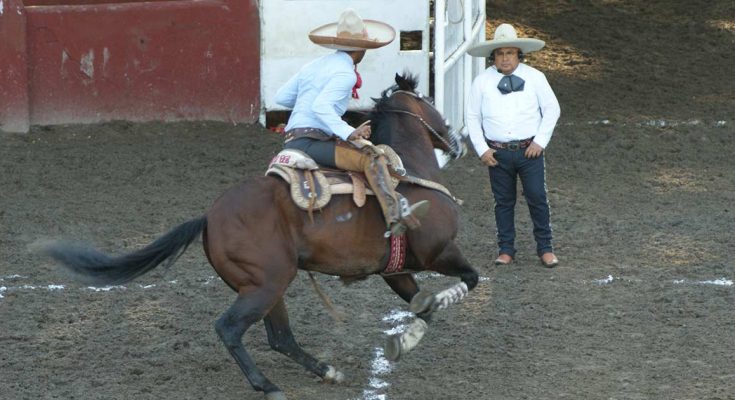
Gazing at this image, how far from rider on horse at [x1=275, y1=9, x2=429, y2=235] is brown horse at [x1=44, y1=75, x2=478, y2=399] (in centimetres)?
17

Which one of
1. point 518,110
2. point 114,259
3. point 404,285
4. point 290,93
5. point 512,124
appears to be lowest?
point 404,285

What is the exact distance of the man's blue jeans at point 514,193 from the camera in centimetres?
877

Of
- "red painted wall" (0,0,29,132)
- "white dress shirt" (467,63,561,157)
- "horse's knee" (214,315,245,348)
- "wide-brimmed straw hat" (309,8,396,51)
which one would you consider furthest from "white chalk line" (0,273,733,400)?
"red painted wall" (0,0,29,132)

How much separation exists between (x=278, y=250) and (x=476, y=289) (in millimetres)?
2395

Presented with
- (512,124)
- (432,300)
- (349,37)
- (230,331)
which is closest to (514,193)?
(512,124)

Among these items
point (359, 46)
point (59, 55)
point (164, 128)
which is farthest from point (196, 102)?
point (359, 46)

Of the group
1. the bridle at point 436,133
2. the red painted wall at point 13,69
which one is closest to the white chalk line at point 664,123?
the red painted wall at point 13,69

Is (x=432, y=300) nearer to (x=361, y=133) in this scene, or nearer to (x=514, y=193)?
(x=361, y=133)

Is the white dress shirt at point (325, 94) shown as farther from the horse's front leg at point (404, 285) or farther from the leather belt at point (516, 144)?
the leather belt at point (516, 144)

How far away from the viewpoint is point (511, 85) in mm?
8680

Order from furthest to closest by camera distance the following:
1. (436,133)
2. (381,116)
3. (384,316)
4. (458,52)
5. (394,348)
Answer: (458,52) < (384,316) < (436,133) < (381,116) < (394,348)

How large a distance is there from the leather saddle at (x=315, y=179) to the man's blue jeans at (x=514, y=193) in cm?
221

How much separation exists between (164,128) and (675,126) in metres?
5.32

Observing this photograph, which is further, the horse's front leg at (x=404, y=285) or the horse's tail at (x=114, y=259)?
the horse's front leg at (x=404, y=285)
